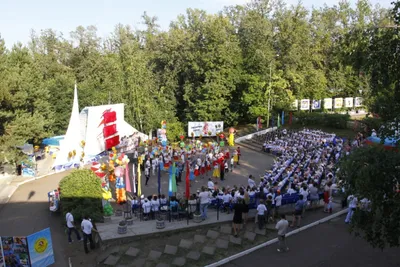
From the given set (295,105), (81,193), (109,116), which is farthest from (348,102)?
(81,193)

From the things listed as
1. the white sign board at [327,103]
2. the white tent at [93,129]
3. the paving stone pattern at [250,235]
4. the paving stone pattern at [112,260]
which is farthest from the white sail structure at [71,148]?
the white sign board at [327,103]

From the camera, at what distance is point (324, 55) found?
4275 cm

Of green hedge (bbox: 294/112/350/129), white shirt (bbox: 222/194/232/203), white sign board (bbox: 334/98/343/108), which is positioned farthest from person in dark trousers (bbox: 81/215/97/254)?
white sign board (bbox: 334/98/343/108)

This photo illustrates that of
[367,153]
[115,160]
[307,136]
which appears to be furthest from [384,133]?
[307,136]

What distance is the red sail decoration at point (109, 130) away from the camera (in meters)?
23.4

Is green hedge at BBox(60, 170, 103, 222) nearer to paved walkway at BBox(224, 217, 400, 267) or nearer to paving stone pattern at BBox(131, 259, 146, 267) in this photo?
paving stone pattern at BBox(131, 259, 146, 267)

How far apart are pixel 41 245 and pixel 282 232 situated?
714 centimetres

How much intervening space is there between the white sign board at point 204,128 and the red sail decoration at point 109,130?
8.51 metres

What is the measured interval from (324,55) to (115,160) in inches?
1226

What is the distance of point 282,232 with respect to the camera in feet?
36.2

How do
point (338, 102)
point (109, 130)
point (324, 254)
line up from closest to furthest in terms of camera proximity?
point (324, 254) → point (109, 130) → point (338, 102)

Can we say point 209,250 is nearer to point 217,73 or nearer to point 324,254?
point 324,254

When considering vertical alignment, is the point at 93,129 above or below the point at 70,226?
above

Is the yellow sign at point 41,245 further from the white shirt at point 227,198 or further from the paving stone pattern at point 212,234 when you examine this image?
the white shirt at point 227,198
